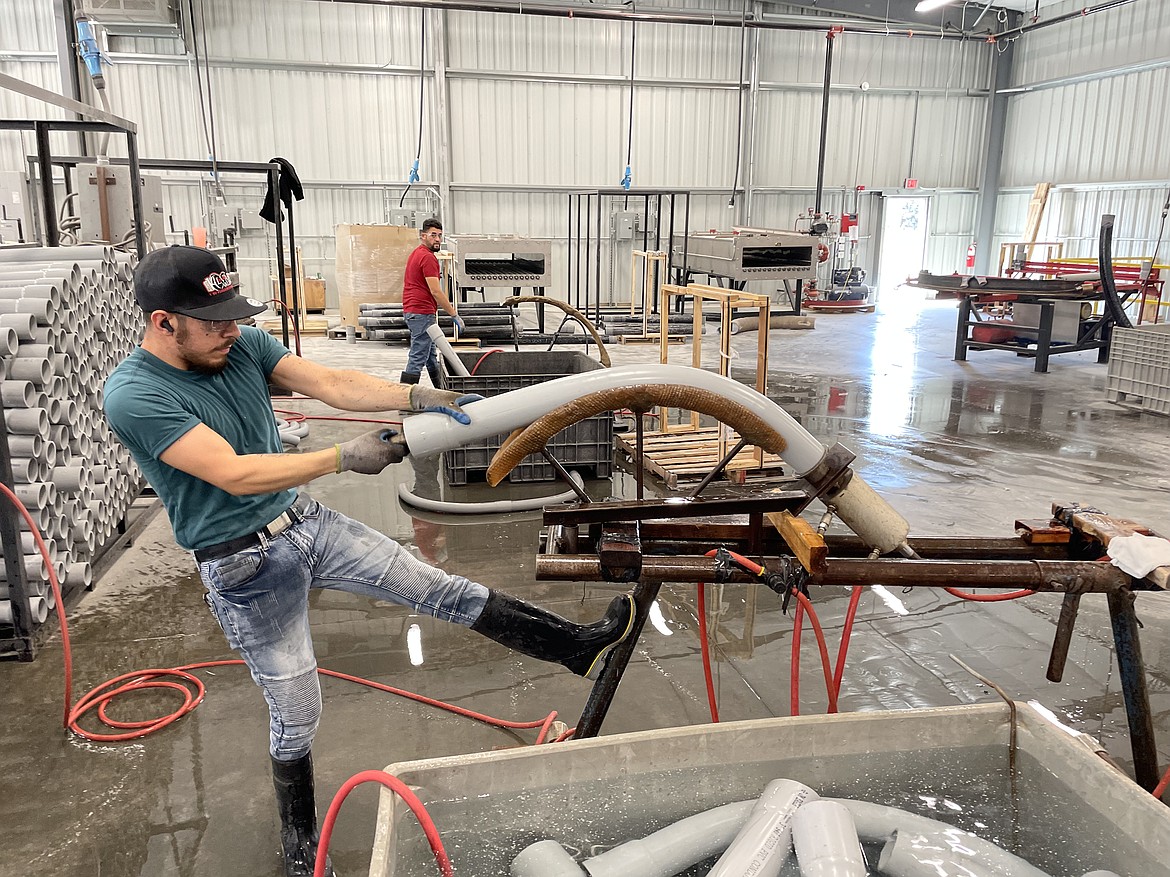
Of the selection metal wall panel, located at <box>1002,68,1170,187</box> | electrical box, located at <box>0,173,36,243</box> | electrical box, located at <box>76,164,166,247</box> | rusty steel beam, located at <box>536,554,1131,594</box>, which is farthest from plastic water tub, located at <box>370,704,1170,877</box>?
metal wall panel, located at <box>1002,68,1170,187</box>

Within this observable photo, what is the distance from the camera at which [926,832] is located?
1.92m

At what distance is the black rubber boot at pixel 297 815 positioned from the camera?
2305 mm

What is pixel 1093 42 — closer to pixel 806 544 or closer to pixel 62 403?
pixel 806 544

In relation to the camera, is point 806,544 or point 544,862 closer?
point 544,862

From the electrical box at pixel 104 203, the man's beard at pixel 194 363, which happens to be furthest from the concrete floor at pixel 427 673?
the electrical box at pixel 104 203

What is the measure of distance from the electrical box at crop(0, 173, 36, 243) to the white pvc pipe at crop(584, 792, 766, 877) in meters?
10.1

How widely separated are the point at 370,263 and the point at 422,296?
526 centimetres

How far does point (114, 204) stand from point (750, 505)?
622 cm

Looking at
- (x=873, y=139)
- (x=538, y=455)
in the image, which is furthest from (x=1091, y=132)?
(x=538, y=455)

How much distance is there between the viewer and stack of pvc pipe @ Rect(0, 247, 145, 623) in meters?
3.75

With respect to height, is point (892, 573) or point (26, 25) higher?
point (26, 25)

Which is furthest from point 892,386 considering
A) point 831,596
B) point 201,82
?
point 201,82

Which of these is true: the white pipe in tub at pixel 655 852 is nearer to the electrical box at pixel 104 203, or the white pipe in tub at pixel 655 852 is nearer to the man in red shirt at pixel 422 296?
the electrical box at pixel 104 203

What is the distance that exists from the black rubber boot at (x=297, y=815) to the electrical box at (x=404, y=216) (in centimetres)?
1424
